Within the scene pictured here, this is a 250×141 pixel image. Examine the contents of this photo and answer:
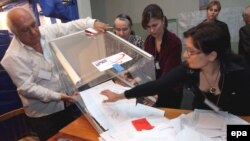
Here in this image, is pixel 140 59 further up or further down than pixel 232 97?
further up

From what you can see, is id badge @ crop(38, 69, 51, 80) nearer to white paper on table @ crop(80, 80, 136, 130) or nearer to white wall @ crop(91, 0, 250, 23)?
white paper on table @ crop(80, 80, 136, 130)

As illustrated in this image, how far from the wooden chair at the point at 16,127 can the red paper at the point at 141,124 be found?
0.92 metres

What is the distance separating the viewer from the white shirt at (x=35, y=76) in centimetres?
183

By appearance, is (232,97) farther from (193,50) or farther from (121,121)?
(121,121)

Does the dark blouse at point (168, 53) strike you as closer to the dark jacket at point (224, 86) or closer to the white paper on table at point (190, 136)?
the dark jacket at point (224, 86)

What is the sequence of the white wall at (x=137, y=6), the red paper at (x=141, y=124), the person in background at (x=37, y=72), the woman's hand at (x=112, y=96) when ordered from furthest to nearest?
the white wall at (x=137, y=6)
the person in background at (x=37, y=72)
the woman's hand at (x=112, y=96)
the red paper at (x=141, y=124)

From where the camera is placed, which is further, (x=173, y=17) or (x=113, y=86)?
(x=173, y=17)

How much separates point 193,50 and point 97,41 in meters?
0.86

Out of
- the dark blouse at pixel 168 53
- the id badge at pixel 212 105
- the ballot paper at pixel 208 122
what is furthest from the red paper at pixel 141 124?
the dark blouse at pixel 168 53

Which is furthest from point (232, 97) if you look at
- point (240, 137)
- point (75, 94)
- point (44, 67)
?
point (44, 67)

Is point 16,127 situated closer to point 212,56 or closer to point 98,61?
point 98,61

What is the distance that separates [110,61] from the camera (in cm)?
164

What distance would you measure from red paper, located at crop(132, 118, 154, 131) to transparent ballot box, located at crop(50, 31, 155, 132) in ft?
0.64

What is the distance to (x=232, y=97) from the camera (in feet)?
4.73
